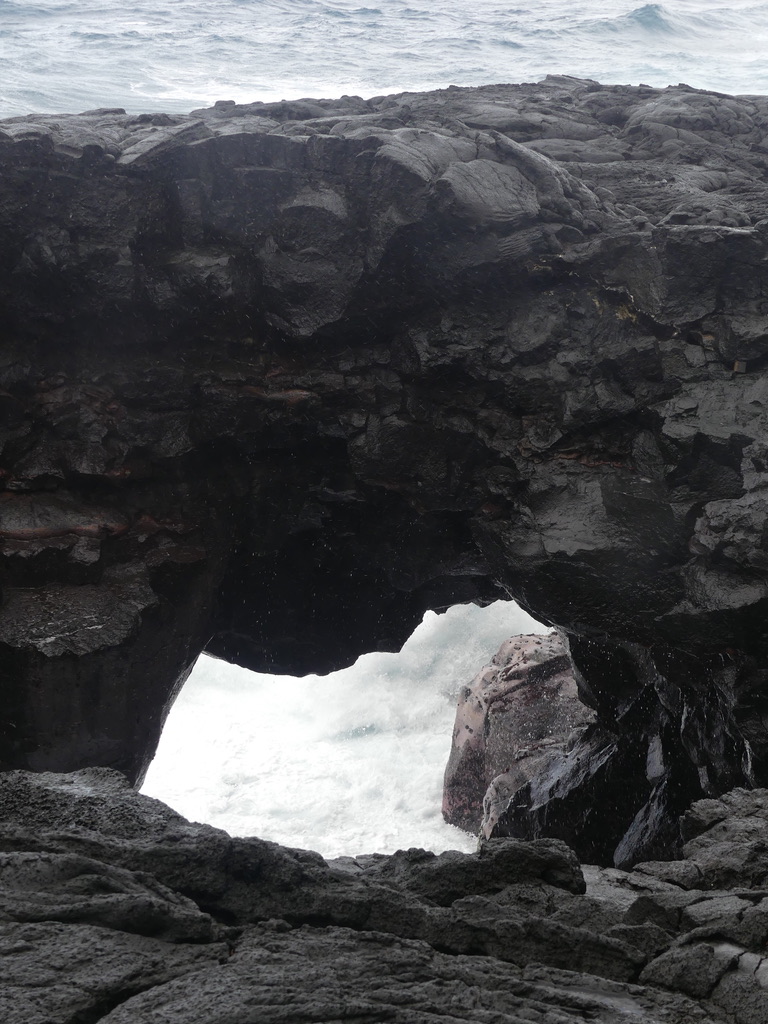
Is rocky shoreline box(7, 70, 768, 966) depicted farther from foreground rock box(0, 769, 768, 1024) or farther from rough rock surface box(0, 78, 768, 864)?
foreground rock box(0, 769, 768, 1024)

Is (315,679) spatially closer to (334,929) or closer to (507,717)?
(507,717)

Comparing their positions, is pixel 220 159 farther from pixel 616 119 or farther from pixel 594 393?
pixel 616 119

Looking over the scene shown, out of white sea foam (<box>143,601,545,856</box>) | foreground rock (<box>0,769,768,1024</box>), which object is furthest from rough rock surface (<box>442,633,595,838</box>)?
foreground rock (<box>0,769,768,1024</box>)

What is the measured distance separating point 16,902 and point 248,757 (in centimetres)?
1182

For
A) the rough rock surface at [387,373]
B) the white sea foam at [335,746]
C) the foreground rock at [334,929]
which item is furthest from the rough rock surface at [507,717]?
the foreground rock at [334,929]

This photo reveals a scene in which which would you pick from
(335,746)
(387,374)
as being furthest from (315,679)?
(387,374)

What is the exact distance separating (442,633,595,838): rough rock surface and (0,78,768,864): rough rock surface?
4.19 metres

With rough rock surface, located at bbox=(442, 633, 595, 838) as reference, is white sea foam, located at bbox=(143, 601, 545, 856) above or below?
below

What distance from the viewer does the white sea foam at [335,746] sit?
12.3m

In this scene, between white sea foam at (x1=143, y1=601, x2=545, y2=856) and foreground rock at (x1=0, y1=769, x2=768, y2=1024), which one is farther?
white sea foam at (x1=143, y1=601, x2=545, y2=856)

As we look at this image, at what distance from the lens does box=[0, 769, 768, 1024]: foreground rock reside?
109 inches

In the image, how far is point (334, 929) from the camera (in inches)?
132

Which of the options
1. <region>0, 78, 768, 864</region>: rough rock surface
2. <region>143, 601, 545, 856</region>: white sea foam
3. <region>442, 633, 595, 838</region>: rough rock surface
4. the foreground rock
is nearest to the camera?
the foreground rock

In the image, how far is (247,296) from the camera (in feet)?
20.0
